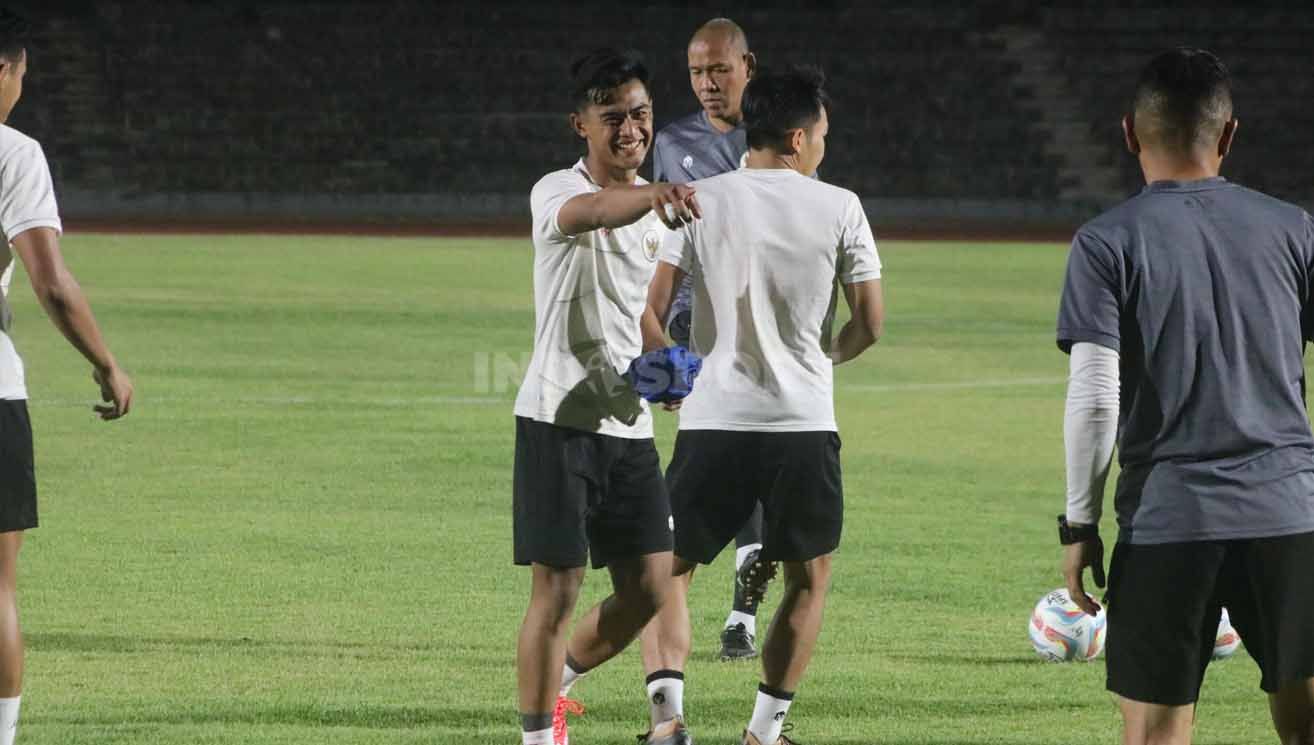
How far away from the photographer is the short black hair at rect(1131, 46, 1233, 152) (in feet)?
13.2

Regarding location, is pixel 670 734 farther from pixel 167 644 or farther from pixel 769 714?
pixel 167 644

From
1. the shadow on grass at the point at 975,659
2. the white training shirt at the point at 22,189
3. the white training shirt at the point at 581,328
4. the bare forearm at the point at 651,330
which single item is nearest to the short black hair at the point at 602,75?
the white training shirt at the point at 581,328

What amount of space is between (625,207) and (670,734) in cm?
166

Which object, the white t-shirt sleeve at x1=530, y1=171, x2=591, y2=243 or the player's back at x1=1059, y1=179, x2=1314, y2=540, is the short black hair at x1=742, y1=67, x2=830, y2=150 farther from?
the player's back at x1=1059, y1=179, x2=1314, y2=540

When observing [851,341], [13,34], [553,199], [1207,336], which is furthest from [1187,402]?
[13,34]

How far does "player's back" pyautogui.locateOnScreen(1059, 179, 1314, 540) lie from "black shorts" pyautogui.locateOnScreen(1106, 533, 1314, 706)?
0.05 m

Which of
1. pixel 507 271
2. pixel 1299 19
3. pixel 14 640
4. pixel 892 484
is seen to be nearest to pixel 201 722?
pixel 14 640

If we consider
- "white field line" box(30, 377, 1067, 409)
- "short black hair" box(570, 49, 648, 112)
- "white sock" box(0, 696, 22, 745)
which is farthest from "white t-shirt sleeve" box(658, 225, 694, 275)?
"white field line" box(30, 377, 1067, 409)

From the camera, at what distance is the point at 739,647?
23.9 feet

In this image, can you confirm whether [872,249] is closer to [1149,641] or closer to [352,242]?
[1149,641]

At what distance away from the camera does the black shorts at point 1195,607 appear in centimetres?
405

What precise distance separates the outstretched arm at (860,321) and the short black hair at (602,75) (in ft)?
2.58

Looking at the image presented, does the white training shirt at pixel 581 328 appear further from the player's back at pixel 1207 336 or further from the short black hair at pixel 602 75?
the player's back at pixel 1207 336

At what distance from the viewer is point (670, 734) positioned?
19.3 ft
